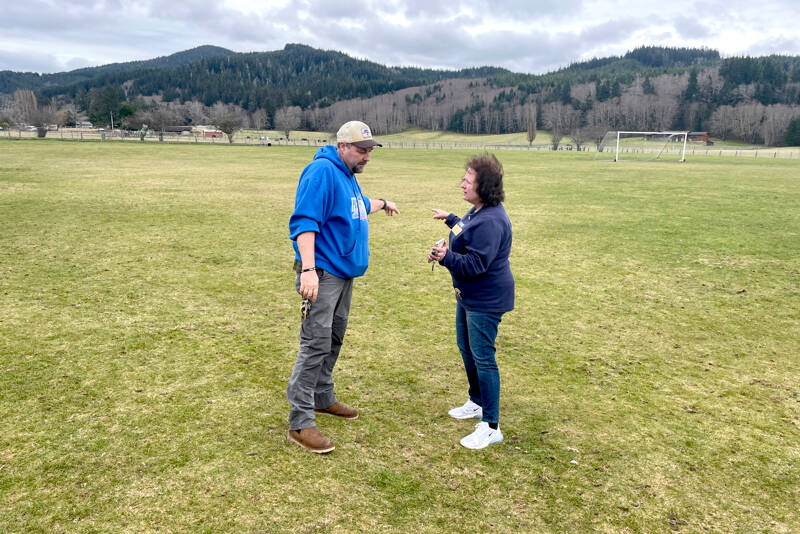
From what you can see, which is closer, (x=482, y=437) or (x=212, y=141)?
(x=482, y=437)

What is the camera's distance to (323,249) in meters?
4.12

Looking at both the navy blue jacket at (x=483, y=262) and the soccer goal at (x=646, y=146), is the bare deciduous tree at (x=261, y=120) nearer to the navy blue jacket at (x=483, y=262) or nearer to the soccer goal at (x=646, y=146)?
the soccer goal at (x=646, y=146)

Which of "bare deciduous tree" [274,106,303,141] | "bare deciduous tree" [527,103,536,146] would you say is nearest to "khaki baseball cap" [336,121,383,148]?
"bare deciduous tree" [527,103,536,146]

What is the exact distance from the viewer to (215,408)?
188 inches

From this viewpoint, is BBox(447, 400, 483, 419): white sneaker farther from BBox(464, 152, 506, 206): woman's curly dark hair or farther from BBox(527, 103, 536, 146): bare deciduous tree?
BBox(527, 103, 536, 146): bare deciduous tree

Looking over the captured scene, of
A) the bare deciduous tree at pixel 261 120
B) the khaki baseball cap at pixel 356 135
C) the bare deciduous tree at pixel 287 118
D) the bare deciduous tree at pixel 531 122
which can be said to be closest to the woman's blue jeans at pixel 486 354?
the khaki baseball cap at pixel 356 135

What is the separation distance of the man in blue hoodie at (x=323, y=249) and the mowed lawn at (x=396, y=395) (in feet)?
1.38

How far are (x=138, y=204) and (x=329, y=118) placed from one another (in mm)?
183236

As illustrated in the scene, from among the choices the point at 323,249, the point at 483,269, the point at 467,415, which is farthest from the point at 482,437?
the point at 323,249

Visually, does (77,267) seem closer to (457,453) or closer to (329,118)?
(457,453)

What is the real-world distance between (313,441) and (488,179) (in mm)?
2409

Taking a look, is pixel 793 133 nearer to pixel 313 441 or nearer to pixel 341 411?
pixel 341 411

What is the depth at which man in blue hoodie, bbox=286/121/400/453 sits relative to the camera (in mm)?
3938

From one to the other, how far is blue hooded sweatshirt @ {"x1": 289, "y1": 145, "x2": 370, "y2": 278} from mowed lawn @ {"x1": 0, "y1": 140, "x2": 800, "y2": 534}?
4.87ft
